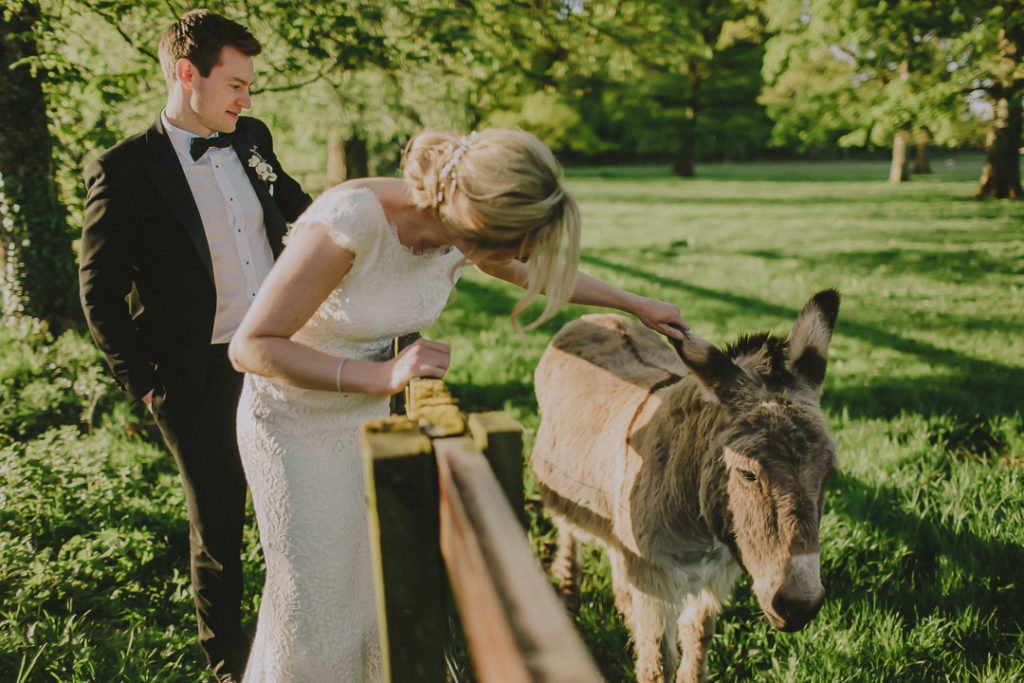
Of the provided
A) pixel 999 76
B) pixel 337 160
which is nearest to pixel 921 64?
pixel 999 76

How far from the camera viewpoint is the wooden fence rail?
2.91 feet

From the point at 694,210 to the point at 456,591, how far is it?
59.1 feet

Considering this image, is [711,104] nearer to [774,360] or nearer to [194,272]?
[774,360]

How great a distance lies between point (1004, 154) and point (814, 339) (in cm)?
2098

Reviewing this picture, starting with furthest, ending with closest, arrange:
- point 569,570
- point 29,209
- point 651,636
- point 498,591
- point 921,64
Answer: point 921,64 → point 29,209 → point 569,570 → point 651,636 → point 498,591

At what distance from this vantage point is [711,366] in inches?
88.0

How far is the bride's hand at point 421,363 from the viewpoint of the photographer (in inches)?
61.5

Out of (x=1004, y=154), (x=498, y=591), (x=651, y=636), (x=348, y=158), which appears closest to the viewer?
(x=498, y=591)

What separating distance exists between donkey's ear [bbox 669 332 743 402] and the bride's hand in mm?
1015

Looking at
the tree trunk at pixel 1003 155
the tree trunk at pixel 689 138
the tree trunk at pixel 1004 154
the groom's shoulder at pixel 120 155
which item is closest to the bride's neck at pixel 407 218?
the groom's shoulder at pixel 120 155

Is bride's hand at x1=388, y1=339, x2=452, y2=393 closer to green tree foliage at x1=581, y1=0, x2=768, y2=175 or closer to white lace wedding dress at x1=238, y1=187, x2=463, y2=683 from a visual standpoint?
white lace wedding dress at x1=238, y1=187, x2=463, y2=683

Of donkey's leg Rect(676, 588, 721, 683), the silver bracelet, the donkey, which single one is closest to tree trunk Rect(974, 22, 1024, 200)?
the donkey

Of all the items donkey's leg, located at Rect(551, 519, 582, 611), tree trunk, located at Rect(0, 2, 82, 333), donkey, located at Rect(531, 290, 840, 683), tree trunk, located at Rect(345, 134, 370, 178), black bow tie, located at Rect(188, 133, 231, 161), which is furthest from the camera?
tree trunk, located at Rect(345, 134, 370, 178)

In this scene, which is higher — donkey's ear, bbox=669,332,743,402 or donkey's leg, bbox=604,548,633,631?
donkey's ear, bbox=669,332,743,402
